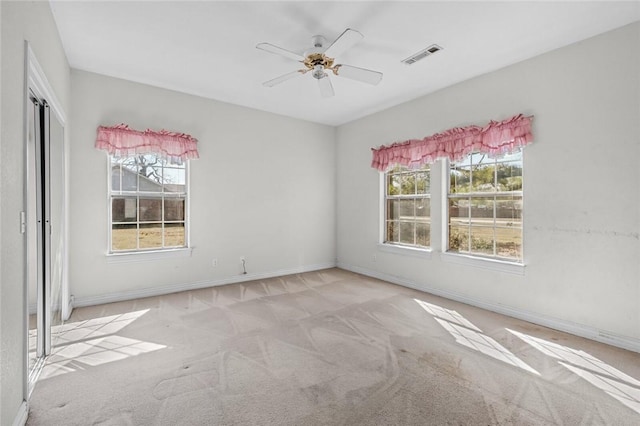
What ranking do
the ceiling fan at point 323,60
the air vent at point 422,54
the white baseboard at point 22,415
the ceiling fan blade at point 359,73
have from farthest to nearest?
the air vent at point 422,54, the ceiling fan blade at point 359,73, the ceiling fan at point 323,60, the white baseboard at point 22,415

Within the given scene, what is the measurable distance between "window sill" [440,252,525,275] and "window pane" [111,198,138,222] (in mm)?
4146

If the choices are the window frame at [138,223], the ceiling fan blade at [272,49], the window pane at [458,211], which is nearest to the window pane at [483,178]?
the window pane at [458,211]

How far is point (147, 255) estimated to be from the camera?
13.4ft

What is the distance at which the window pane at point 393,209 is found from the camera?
16.4ft

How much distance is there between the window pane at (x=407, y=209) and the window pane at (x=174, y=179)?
3296 mm

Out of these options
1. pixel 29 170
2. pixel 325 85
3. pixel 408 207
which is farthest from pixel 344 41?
pixel 408 207

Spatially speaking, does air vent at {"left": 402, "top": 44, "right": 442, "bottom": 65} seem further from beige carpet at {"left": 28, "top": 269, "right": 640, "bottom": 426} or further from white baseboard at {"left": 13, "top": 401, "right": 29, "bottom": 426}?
white baseboard at {"left": 13, "top": 401, "right": 29, "bottom": 426}

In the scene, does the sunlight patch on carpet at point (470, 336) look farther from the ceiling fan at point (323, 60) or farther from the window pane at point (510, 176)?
the ceiling fan at point (323, 60)

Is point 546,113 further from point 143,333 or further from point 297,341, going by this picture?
point 143,333

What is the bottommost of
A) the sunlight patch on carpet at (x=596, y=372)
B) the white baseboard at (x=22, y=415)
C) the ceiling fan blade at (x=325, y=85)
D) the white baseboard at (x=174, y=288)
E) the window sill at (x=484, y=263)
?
the sunlight patch on carpet at (x=596, y=372)

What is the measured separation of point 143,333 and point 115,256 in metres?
1.36

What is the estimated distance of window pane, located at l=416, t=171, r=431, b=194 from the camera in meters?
4.48

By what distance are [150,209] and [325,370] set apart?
3.21 metres

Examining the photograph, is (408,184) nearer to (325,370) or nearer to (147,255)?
(325,370)
